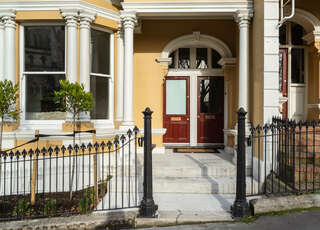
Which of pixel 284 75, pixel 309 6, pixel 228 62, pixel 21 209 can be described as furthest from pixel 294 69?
pixel 21 209

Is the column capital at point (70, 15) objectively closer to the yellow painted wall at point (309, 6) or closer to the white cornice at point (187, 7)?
the white cornice at point (187, 7)

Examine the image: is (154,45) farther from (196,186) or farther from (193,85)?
(196,186)

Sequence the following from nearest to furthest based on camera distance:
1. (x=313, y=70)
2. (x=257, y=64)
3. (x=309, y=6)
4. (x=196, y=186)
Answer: (x=196, y=186) < (x=257, y=64) < (x=309, y=6) < (x=313, y=70)

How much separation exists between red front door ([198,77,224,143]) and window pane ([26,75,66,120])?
4.18 meters

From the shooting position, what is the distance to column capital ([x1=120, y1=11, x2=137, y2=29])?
604cm

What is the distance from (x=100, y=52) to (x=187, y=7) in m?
2.39

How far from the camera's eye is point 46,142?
555cm

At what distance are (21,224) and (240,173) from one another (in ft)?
10.7

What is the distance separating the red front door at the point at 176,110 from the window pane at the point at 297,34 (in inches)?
125

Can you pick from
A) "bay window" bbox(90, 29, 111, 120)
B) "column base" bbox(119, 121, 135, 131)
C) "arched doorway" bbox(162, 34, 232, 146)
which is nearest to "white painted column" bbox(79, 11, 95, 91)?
"bay window" bbox(90, 29, 111, 120)

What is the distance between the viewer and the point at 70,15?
563 centimetres

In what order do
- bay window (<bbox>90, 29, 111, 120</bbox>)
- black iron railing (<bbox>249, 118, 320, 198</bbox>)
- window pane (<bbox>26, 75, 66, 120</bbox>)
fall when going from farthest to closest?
bay window (<bbox>90, 29, 111, 120</bbox>) < window pane (<bbox>26, 75, 66, 120</bbox>) < black iron railing (<bbox>249, 118, 320, 198</bbox>)

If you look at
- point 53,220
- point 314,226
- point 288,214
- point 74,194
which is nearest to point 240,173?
point 288,214

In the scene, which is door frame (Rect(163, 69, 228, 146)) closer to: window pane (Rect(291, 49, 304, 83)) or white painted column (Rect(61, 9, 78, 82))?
window pane (Rect(291, 49, 304, 83))
